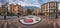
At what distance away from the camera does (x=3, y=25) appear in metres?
0.89

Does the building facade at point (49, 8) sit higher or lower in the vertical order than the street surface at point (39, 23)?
higher

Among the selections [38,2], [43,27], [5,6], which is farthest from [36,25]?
[5,6]

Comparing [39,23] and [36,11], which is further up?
[36,11]

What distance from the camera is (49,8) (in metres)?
0.91

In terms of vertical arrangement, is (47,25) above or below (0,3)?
below

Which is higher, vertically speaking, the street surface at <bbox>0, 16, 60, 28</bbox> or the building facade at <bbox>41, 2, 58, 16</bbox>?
the building facade at <bbox>41, 2, 58, 16</bbox>

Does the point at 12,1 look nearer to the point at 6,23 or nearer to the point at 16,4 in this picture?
the point at 16,4

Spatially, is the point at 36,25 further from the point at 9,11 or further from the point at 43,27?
the point at 9,11

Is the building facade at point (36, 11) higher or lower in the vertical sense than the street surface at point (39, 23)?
higher

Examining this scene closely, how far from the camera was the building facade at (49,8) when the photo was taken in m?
0.91

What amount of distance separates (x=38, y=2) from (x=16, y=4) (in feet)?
0.66

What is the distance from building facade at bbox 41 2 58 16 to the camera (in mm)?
906

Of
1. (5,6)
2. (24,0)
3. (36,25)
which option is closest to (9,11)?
(5,6)

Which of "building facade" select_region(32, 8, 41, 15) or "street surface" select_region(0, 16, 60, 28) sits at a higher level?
"building facade" select_region(32, 8, 41, 15)
